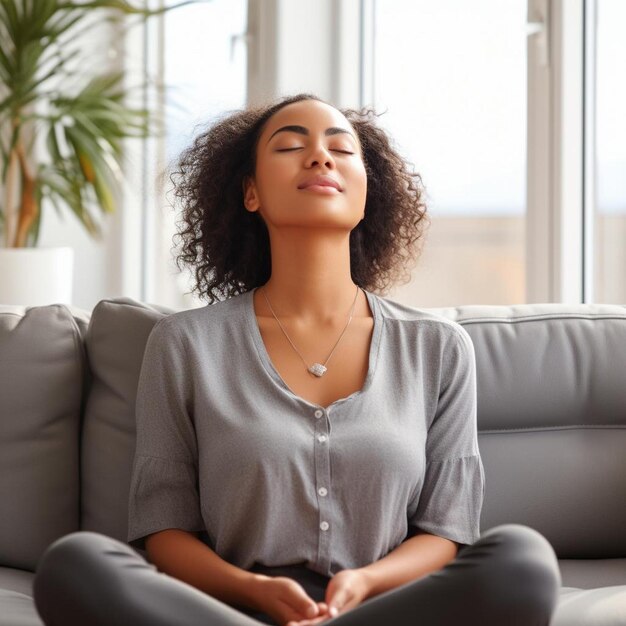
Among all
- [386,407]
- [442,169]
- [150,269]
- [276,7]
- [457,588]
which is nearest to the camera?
[457,588]

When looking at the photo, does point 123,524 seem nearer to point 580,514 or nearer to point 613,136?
point 580,514

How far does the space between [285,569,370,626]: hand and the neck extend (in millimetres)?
450

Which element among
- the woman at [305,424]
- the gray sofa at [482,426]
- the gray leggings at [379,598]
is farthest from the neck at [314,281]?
the gray leggings at [379,598]

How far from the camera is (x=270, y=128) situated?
5.99 feet

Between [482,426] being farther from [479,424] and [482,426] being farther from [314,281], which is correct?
[314,281]

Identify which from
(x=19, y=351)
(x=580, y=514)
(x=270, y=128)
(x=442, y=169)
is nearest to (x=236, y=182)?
(x=270, y=128)

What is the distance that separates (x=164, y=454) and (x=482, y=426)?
0.58m

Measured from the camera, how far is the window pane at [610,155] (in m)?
2.75

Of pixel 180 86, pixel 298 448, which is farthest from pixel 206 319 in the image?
pixel 180 86

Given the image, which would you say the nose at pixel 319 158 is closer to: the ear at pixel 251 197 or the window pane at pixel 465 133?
the ear at pixel 251 197

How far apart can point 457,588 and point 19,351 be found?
3.09 ft

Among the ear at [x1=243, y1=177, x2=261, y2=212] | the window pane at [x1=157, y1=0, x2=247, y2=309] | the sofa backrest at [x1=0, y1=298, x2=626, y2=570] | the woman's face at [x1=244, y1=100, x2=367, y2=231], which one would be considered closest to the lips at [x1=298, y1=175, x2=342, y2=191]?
the woman's face at [x1=244, y1=100, x2=367, y2=231]

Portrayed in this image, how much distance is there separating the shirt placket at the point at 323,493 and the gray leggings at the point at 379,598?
0.29 meters

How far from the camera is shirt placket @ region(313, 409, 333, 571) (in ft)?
5.21
